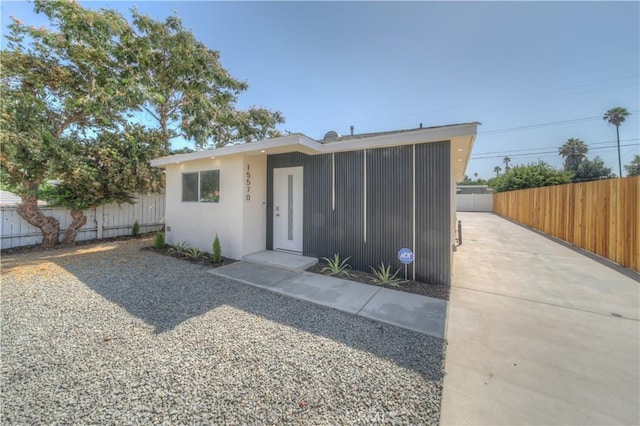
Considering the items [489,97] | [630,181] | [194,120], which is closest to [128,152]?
[194,120]

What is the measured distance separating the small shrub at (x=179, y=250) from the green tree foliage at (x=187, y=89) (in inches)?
A: 199

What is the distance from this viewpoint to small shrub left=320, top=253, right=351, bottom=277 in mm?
4953

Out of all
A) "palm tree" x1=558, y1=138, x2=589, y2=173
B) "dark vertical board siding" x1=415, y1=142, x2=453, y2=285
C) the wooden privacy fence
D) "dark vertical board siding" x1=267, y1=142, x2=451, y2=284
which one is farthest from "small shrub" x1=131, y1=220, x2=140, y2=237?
"palm tree" x1=558, y1=138, x2=589, y2=173

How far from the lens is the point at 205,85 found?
9.74 m

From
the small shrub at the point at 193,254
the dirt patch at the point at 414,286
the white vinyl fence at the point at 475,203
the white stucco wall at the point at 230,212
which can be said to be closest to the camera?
the dirt patch at the point at 414,286

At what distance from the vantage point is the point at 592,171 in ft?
84.6

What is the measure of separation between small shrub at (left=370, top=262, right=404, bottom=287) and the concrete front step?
1468 mm

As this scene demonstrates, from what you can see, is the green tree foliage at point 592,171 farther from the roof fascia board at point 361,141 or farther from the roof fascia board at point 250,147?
the roof fascia board at point 250,147

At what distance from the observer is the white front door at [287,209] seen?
6.11m

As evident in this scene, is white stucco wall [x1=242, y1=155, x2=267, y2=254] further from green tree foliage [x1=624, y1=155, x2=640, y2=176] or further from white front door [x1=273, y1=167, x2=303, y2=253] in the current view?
green tree foliage [x1=624, y1=155, x2=640, y2=176]

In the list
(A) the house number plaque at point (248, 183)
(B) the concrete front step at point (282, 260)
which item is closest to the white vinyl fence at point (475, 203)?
(B) the concrete front step at point (282, 260)

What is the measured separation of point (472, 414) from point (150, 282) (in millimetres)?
5115

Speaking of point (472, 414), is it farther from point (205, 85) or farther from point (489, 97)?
point (489, 97)

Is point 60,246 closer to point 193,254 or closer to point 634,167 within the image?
point 193,254
